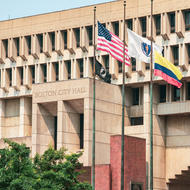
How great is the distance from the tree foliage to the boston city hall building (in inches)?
534

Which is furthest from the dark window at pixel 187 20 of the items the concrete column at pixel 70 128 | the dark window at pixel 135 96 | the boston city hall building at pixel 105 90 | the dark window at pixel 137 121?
the concrete column at pixel 70 128

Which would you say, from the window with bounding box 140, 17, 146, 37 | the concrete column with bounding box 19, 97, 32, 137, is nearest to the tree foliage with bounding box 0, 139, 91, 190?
the window with bounding box 140, 17, 146, 37

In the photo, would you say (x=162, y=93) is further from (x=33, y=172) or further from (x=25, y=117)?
A: (x=33, y=172)

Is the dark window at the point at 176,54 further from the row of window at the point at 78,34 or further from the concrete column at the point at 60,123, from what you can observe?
the concrete column at the point at 60,123

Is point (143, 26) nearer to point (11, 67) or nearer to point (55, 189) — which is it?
point (11, 67)

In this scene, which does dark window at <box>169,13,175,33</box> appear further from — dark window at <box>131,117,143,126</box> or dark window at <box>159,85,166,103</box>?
dark window at <box>131,117,143,126</box>

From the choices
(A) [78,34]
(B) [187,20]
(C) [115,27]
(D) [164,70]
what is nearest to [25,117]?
(A) [78,34]

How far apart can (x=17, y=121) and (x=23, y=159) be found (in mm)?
28690

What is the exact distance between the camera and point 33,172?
210ft

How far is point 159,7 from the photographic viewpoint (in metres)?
81.6

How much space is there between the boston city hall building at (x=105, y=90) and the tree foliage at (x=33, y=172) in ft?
44.5

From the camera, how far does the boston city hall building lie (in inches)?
3177

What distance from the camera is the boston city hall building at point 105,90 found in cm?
8069

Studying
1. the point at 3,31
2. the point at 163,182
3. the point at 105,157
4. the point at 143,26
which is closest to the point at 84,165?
the point at 105,157
